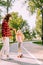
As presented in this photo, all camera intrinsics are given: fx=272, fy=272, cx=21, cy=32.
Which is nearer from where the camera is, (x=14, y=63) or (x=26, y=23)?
(x=14, y=63)

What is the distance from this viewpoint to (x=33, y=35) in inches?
3649

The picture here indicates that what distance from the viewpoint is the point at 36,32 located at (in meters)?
89.1

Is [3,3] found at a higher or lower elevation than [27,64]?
higher

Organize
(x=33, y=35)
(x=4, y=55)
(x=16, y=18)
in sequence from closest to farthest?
1. (x=4, y=55)
2. (x=16, y=18)
3. (x=33, y=35)

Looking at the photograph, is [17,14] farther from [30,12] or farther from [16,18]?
[30,12]

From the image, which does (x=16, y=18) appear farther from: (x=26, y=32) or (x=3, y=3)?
(x=3, y=3)

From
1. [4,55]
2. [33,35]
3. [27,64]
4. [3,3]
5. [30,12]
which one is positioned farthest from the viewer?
[33,35]

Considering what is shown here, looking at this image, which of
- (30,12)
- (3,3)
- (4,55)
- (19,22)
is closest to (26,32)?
(19,22)

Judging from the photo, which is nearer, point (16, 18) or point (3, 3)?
point (3, 3)

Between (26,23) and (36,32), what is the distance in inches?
189

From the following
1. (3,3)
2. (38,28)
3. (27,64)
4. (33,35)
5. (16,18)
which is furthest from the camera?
(33,35)

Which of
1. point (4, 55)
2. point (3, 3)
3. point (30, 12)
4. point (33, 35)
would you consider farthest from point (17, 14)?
point (4, 55)

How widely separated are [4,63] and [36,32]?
78.3m

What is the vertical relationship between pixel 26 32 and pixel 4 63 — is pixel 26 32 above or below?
below
